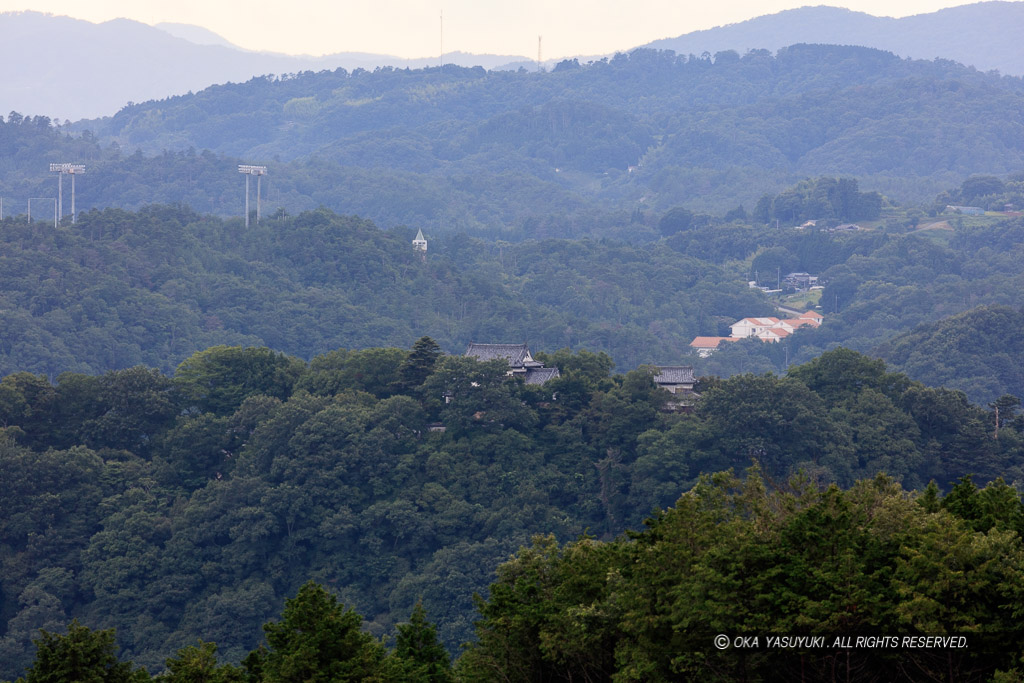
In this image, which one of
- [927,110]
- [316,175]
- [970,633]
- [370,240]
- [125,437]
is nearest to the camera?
[970,633]

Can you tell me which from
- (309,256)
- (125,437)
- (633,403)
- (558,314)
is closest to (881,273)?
(558,314)

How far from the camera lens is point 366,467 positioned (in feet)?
148

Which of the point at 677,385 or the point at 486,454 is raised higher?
the point at 677,385

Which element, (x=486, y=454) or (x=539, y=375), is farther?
(x=539, y=375)

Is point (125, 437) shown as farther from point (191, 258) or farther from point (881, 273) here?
point (881, 273)

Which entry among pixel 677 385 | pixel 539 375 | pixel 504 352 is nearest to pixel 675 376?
pixel 677 385

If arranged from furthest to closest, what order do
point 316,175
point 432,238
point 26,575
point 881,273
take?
point 316,175, point 432,238, point 881,273, point 26,575

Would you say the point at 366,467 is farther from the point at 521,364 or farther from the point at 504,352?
the point at 504,352

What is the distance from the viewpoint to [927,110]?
19862 centimetres

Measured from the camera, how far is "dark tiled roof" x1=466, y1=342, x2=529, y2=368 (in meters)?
51.6

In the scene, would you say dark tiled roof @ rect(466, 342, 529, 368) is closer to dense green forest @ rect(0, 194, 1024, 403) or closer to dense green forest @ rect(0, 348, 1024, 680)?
dense green forest @ rect(0, 348, 1024, 680)

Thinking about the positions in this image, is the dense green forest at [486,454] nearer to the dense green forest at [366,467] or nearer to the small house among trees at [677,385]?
the dense green forest at [366,467]

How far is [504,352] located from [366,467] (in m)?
9.82

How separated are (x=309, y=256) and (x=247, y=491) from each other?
61651mm
